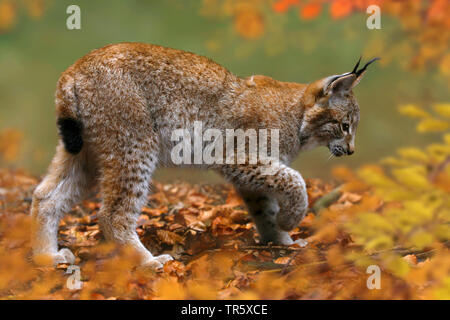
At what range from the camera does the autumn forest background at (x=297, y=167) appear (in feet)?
7.80

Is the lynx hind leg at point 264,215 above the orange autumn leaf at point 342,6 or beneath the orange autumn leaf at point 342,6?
beneath

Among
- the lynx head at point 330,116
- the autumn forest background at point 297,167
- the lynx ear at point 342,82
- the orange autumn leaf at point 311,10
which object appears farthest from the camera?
the orange autumn leaf at point 311,10

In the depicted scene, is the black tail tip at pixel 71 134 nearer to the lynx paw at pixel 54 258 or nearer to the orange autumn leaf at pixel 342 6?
the lynx paw at pixel 54 258

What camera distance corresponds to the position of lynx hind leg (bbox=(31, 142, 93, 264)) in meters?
3.93

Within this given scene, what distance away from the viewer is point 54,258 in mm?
3832

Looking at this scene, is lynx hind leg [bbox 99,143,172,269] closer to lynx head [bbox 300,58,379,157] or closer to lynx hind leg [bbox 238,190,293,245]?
lynx hind leg [bbox 238,190,293,245]

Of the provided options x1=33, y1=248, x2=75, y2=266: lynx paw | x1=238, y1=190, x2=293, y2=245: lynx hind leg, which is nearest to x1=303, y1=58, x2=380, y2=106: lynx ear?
x1=238, y1=190, x2=293, y2=245: lynx hind leg

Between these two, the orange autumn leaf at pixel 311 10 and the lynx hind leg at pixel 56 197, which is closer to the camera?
the lynx hind leg at pixel 56 197

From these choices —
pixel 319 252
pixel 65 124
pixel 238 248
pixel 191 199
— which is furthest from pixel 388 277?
pixel 191 199

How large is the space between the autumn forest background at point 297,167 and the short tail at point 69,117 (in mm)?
864

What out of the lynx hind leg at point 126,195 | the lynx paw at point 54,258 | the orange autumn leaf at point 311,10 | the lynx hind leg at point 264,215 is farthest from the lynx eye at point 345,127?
the orange autumn leaf at point 311,10

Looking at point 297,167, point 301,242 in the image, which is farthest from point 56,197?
point 297,167

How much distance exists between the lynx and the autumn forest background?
11.7 inches

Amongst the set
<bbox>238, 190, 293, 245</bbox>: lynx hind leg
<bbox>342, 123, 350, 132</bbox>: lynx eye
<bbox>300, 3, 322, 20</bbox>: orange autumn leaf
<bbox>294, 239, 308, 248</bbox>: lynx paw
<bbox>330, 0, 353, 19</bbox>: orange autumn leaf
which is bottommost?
<bbox>294, 239, 308, 248</bbox>: lynx paw
